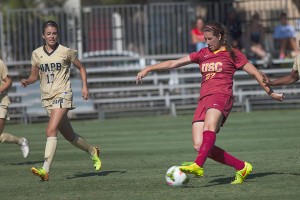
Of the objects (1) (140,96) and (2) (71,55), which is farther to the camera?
(1) (140,96)

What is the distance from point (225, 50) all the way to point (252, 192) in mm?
1924

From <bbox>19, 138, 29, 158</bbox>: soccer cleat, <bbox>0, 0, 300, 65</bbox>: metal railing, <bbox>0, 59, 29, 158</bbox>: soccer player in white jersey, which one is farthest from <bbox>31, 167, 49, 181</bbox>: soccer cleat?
<bbox>0, 0, 300, 65</bbox>: metal railing

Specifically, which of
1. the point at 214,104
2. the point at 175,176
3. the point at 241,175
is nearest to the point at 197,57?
the point at 214,104

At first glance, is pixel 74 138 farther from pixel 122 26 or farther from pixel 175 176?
pixel 122 26

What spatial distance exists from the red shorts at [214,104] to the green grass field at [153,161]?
2.76ft

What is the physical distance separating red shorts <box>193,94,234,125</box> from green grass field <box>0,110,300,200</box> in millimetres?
841

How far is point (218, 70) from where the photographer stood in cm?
1142

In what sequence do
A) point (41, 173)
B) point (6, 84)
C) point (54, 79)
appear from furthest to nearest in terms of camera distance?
point (6, 84)
point (54, 79)
point (41, 173)

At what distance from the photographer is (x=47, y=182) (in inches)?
483

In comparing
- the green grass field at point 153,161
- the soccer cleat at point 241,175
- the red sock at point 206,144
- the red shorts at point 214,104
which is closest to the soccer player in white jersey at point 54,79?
the green grass field at point 153,161

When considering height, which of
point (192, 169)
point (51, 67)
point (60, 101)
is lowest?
point (192, 169)

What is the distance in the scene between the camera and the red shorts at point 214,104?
11.2 m

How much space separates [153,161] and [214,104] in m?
3.85

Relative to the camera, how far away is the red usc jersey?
37.3ft
